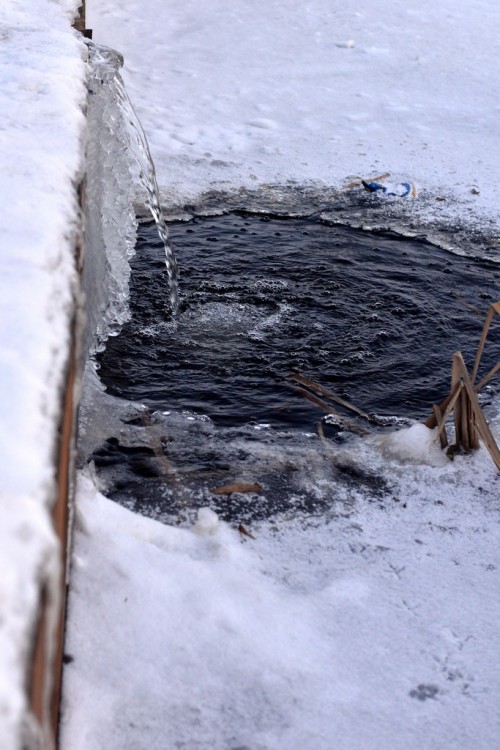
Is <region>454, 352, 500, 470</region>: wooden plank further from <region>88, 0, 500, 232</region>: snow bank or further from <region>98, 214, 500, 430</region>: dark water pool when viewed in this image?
<region>88, 0, 500, 232</region>: snow bank

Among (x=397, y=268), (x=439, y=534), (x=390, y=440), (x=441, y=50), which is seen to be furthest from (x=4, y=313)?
(x=441, y=50)

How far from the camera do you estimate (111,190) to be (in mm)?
4168

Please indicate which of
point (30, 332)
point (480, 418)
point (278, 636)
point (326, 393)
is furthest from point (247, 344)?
point (30, 332)

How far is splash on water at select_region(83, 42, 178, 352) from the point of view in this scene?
366cm

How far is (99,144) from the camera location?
392cm

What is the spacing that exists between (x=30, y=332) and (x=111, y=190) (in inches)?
116

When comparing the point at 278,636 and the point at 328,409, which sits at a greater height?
the point at 278,636

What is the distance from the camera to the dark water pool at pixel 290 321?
3.32 metres

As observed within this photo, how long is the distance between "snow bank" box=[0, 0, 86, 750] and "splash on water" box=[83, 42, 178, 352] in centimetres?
87

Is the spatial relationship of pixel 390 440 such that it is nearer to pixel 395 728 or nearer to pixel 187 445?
pixel 187 445

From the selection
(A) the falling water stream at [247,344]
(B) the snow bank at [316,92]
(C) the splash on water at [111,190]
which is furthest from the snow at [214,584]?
(B) the snow bank at [316,92]

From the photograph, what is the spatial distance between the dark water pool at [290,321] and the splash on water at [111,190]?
8cm

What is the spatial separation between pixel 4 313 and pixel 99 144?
2710 mm

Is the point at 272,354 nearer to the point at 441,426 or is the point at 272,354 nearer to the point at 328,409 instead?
the point at 328,409
